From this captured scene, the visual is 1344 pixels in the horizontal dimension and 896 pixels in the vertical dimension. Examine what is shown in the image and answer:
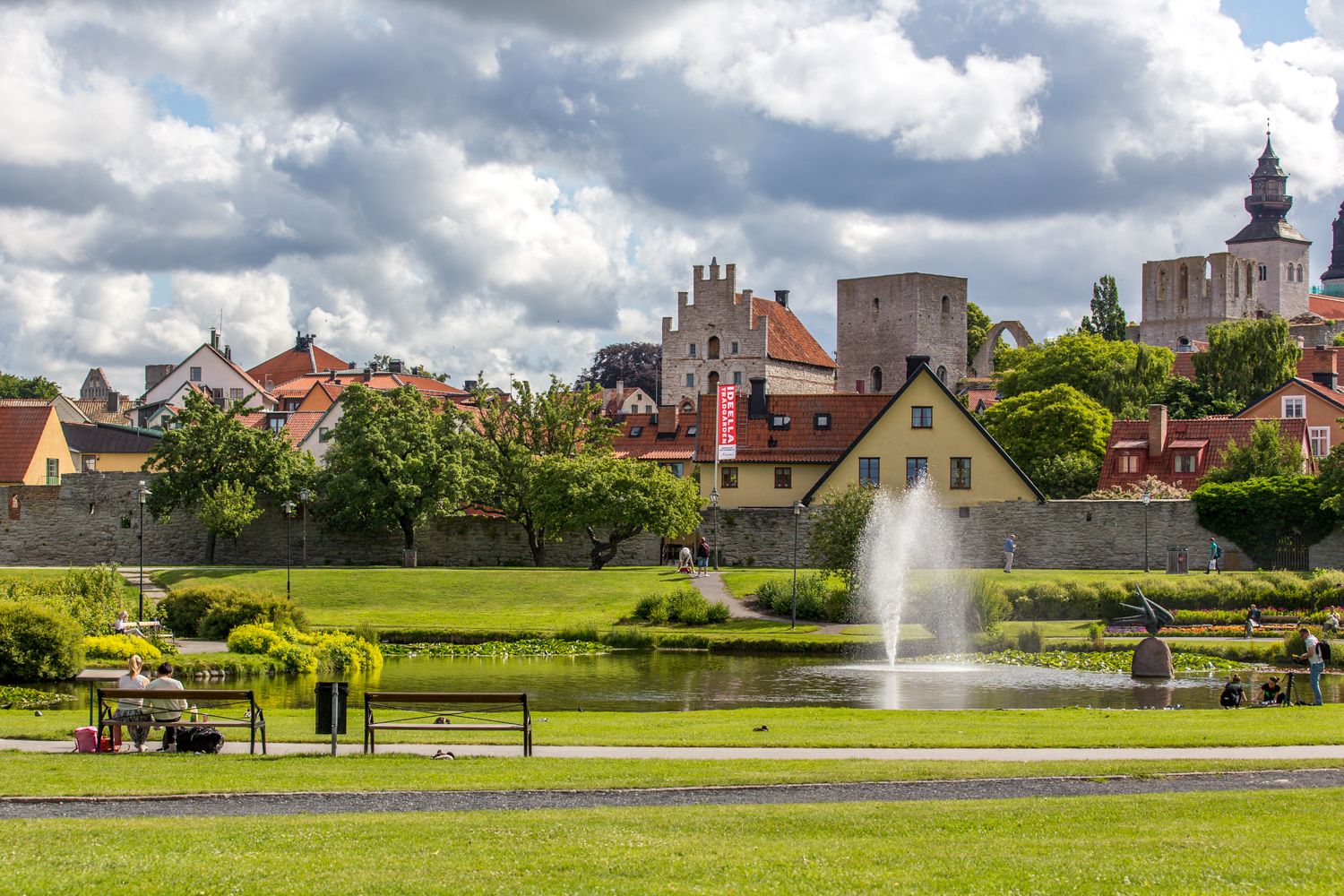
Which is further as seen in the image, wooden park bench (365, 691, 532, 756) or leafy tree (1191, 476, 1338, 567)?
leafy tree (1191, 476, 1338, 567)

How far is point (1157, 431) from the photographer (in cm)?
5719

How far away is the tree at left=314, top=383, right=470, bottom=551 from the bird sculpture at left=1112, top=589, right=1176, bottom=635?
26.6m

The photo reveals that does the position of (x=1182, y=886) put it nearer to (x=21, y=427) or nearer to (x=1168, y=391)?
(x=21, y=427)

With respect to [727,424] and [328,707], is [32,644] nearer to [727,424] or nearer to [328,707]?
[328,707]

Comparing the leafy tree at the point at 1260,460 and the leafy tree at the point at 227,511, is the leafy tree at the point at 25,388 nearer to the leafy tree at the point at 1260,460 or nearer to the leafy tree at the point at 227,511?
the leafy tree at the point at 227,511

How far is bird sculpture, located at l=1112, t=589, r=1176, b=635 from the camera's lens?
1288 inches

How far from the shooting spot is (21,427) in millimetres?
58656

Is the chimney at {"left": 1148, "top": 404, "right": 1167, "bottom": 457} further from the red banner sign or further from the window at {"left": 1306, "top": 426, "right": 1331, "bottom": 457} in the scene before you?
the red banner sign

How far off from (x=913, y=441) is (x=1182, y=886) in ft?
146

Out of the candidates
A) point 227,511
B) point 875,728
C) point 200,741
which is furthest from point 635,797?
point 227,511

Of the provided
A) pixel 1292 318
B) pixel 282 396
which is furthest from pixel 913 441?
pixel 1292 318

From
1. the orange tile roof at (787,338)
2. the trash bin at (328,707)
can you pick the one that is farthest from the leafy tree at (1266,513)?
the orange tile roof at (787,338)

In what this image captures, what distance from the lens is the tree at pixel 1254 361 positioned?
7531 cm

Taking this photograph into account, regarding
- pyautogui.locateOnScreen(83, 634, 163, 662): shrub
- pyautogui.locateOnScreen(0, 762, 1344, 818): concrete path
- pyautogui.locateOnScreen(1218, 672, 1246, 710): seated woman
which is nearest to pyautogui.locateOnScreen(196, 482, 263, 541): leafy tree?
pyautogui.locateOnScreen(83, 634, 163, 662): shrub
